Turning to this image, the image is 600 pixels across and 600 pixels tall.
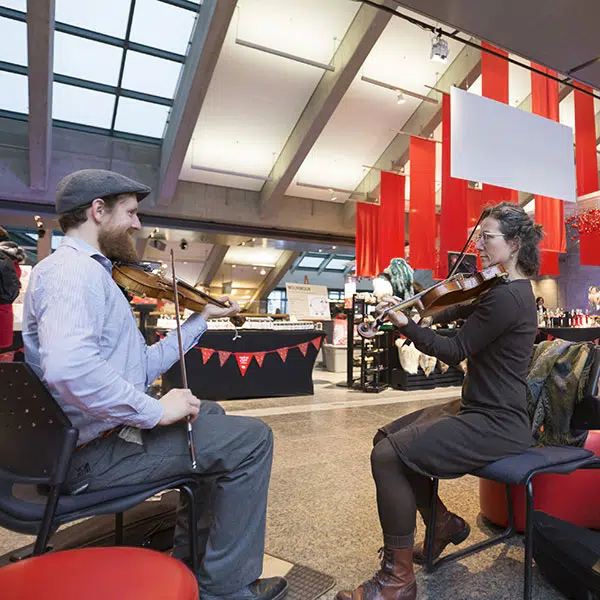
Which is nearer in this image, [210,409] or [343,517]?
[210,409]

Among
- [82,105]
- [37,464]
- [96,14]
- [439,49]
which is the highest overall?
[96,14]

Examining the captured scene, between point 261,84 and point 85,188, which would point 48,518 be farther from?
point 261,84

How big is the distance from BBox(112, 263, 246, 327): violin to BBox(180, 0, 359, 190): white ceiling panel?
7626 millimetres

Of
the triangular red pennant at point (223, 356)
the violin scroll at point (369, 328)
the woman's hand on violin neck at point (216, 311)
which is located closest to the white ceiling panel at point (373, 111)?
the triangular red pennant at point (223, 356)

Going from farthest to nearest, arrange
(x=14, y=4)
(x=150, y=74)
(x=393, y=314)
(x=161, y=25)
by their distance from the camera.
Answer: (x=150, y=74), (x=161, y=25), (x=14, y=4), (x=393, y=314)

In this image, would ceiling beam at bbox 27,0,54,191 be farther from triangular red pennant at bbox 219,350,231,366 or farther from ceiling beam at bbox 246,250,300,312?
ceiling beam at bbox 246,250,300,312

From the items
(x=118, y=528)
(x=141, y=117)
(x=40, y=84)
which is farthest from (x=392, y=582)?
(x=141, y=117)

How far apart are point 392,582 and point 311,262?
19575 mm

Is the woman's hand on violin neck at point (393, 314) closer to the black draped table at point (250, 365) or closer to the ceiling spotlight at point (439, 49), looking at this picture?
the black draped table at point (250, 365)

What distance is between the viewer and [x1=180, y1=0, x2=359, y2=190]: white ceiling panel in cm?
805

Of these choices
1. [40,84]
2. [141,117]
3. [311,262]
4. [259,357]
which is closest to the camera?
[259,357]

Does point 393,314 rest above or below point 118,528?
above

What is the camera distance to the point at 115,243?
1.46 metres

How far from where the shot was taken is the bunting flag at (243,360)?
5.38m
